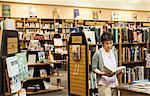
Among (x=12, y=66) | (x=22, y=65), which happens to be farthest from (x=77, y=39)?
(x=12, y=66)

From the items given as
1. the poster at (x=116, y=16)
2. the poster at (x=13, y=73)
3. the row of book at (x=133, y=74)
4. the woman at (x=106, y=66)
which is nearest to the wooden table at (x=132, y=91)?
the woman at (x=106, y=66)

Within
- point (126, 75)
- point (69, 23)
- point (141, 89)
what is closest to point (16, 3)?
point (69, 23)

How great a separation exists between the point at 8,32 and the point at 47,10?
38.6ft

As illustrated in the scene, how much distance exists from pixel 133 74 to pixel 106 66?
2625 millimetres

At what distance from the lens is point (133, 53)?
714cm

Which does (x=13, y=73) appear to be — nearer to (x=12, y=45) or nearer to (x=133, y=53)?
(x=12, y=45)

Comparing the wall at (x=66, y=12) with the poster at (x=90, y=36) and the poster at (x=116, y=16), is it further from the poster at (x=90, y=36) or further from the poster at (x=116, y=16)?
the poster at (x=90, y=36)

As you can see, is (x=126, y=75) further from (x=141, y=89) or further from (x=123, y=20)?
(x=123, y=20)

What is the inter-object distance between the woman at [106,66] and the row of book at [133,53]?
2.38 meters

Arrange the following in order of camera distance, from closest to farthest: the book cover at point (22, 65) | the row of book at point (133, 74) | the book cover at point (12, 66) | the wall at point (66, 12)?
the book cover at point (12, 66) < the book cover at point (22, 65) < the row of book at point (133, 74) < the wall at point (66, 12)

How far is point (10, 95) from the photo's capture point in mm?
2682

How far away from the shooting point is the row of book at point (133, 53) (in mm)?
6992

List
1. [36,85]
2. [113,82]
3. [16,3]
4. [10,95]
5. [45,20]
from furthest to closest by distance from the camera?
[45,20], [16,3], [36,85], [113,82], [10,95]

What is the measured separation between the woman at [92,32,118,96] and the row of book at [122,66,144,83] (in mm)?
2357
